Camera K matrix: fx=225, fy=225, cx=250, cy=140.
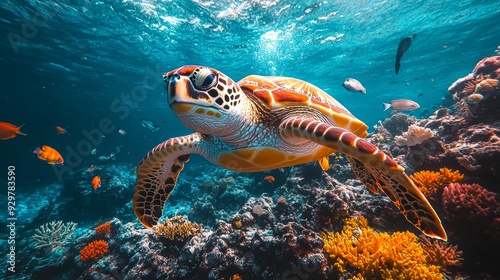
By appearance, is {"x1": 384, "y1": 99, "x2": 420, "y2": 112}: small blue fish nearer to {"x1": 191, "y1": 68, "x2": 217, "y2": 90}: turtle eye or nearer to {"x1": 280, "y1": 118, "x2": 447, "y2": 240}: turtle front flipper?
{"x1": 280, "y1": 118, "x2": 447, "y2": 240}: turtle front flipper

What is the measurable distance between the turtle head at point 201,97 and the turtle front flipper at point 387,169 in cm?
77

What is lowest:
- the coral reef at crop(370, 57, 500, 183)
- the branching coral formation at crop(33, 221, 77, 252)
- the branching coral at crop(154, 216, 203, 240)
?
the branching coral formation at crop(33, 221, 77, 252)

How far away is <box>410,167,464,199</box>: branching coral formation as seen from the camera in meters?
3.90

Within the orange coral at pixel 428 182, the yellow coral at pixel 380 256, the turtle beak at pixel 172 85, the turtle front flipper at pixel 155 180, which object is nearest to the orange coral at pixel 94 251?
the turtle front flipper at pixel 155 180

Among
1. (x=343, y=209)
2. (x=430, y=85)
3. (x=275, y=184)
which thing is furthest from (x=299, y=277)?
(x=430, y=85)

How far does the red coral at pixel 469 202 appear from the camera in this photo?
3170 millimetres

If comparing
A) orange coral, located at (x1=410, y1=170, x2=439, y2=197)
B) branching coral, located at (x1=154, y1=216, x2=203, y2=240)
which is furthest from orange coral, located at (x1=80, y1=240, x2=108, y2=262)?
orange coral, located at (x1=410, y1=170, x2=439, y2=197)

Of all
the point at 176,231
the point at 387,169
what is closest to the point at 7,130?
the point at 176,231

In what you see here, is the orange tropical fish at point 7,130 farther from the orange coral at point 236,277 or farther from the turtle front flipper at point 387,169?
the turtle front flipper at point 387,169

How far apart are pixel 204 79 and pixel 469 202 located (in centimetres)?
404

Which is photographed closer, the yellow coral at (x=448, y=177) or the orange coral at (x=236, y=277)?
the orange coral at (x=236, y=277)

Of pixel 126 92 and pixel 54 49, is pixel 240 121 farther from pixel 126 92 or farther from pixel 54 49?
pixel 126 92

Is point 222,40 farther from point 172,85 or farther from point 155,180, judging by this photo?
point 172,85

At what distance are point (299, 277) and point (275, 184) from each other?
557cm
